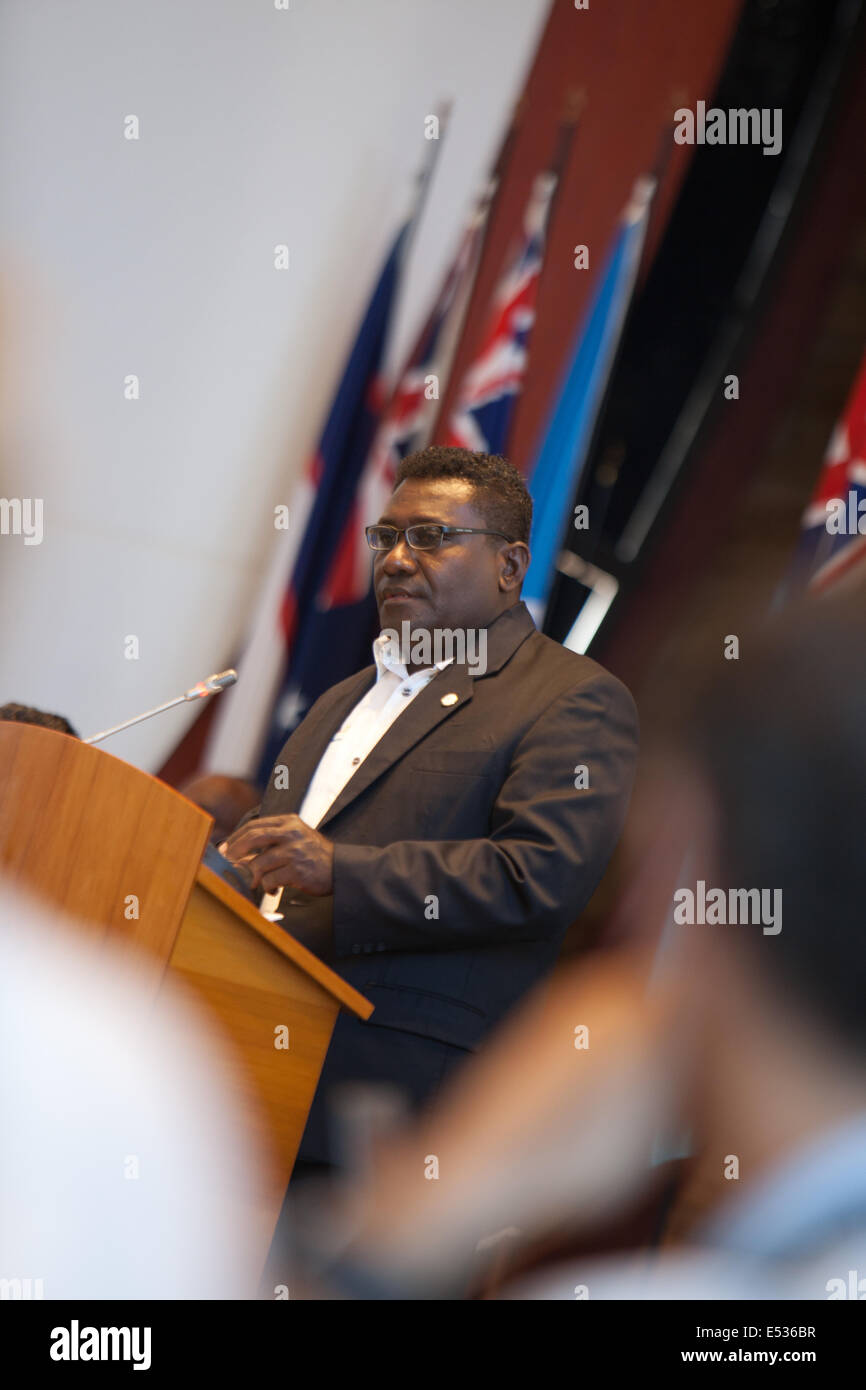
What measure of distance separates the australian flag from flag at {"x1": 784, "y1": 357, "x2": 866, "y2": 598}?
52.4 inches

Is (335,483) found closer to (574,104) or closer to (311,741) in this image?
(574,104)

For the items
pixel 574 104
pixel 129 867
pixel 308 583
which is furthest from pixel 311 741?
pixel 574 104

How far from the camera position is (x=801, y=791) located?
3.26 meters

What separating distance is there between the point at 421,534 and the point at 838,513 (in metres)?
1.49

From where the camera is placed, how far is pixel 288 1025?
A: 1795 mm

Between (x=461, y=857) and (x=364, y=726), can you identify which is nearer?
(x=461, y=857)

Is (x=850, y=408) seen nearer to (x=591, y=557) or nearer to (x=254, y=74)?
(x=591, y=557)

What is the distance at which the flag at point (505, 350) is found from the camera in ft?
12.9

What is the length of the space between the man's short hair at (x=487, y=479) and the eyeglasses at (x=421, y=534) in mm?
59

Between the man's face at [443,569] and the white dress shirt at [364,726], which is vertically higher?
the man's face at [443,569]

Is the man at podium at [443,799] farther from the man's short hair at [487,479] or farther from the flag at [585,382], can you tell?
the flag at [585,382]

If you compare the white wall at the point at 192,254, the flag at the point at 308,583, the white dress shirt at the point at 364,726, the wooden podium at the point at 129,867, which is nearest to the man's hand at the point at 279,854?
the wooden podium at the point at 129,867

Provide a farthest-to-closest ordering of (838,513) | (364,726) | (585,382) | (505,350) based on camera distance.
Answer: (505,350), (585,382), (838,513), (364,726)
